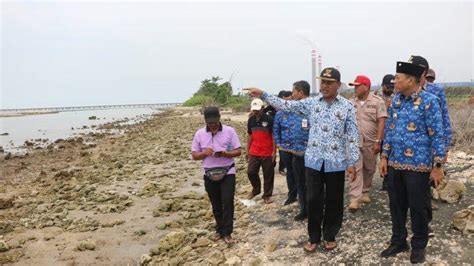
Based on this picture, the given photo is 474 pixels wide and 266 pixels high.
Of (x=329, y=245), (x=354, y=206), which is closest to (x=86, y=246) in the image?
(x=329, y=245)

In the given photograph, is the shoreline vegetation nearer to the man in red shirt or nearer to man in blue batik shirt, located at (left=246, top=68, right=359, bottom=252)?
the man in red shirt

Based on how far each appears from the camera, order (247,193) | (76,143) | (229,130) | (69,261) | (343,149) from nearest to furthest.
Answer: (343,149)
(229,130)
(69,261)
(247,193)
(76,143)

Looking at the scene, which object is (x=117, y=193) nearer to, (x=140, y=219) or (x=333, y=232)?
(x=140, y=219)

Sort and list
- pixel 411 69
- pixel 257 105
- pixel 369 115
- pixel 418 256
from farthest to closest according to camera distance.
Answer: pixel 257 105
pixel 369 115
pixel 418 256
pixel 411 69

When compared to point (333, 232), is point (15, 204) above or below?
below

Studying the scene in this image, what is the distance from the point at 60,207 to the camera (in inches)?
347

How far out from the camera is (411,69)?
3.98 m

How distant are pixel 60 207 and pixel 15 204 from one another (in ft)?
5.56

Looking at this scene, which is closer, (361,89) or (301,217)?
(361,89)

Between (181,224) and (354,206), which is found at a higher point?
(354,206)

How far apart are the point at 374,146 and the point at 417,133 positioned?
5.88ft

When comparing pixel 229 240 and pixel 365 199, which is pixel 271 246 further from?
pixel 365 199


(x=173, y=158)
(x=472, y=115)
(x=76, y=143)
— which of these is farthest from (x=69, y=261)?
(x=76, y=143)

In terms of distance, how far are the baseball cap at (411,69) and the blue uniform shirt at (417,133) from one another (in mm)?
192
